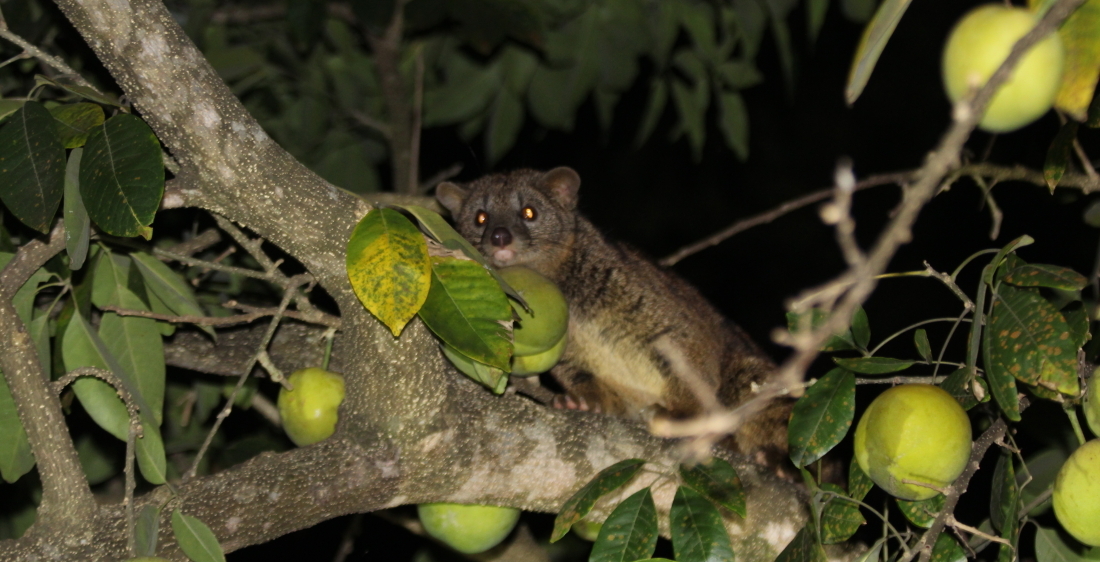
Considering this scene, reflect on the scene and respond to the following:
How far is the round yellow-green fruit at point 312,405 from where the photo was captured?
8.25ft

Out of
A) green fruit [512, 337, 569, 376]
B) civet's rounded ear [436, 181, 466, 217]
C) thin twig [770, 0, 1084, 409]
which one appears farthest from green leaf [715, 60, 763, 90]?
thin twig [770, 0, 1084, 409]

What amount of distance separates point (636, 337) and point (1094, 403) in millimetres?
1987

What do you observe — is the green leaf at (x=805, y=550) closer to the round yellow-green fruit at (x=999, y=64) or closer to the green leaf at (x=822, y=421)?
the green leaf at (x=822, y=421)

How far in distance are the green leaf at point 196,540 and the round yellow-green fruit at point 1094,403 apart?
1.68m

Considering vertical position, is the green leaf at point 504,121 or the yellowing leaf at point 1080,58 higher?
the yellowing leaf at point 1080,58

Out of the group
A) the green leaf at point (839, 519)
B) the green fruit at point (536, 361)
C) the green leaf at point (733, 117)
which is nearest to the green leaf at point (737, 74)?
Answer: the green leaf at point (733, 117)

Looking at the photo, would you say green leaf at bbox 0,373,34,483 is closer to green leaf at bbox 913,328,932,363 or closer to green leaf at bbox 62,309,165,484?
green leaf at bbox 62,309,165,484

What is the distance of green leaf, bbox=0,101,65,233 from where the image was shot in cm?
199

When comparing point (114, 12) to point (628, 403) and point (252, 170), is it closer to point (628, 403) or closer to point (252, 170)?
point (252, 170)

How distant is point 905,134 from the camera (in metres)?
9.04

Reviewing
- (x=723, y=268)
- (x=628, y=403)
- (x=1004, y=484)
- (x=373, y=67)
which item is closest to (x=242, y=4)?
(x=373, y=67)

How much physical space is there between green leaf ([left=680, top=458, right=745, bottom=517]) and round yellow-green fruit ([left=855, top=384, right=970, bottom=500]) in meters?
0.28

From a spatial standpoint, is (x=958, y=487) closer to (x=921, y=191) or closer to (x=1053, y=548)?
(x=1053, y=548)

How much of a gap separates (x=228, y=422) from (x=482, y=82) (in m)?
2.04
